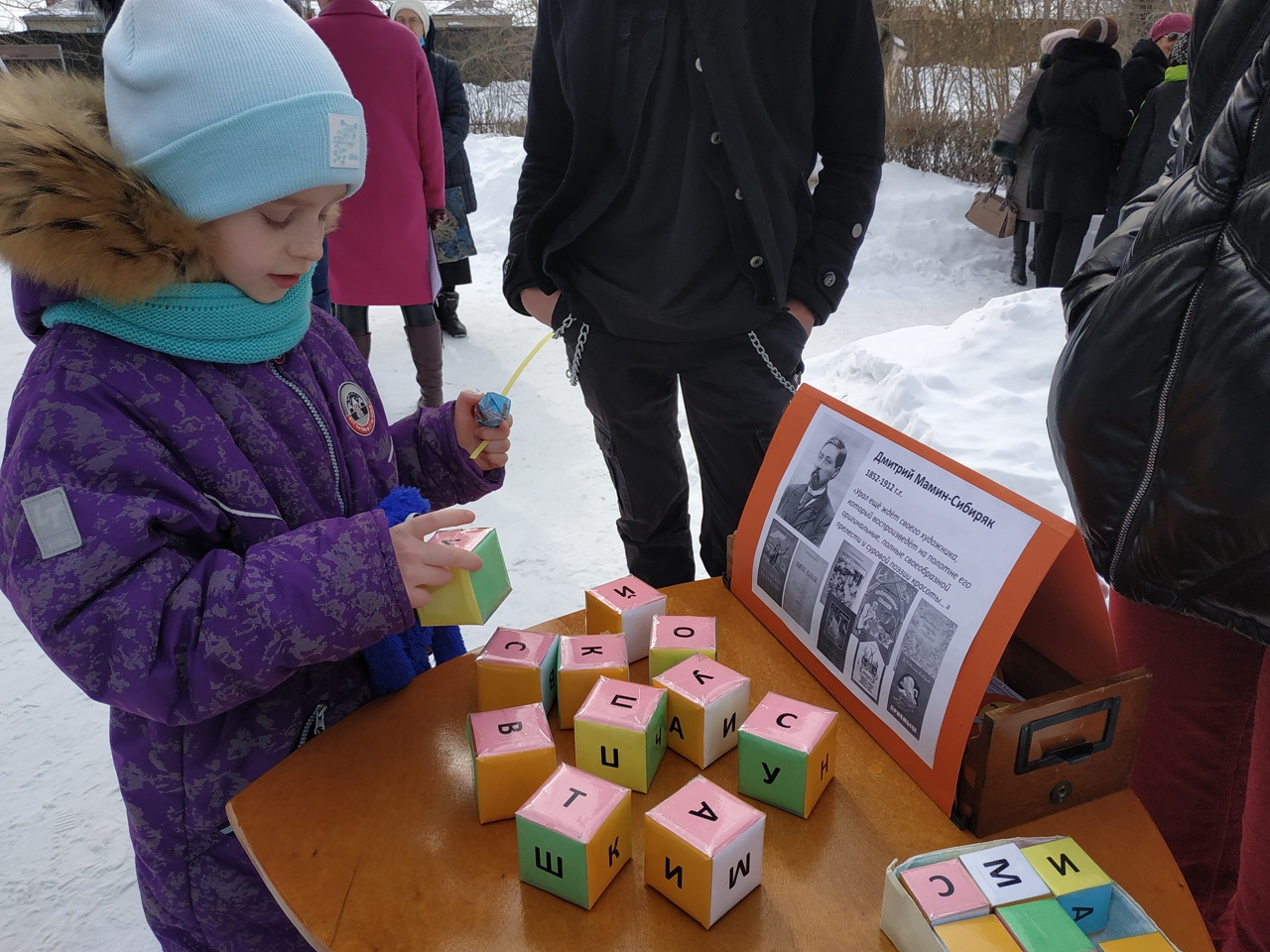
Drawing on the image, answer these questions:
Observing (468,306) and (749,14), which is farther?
(468,306)

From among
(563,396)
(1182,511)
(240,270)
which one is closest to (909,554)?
(1182,511)

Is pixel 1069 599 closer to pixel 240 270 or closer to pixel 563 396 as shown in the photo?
pixel 240 270

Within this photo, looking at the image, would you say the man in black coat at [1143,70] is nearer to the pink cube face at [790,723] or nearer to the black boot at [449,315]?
the black boot at [449,315]

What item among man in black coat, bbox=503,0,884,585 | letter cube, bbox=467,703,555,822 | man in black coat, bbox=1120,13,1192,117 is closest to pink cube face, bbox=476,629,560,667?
letter cube, bbox=467,703,555,822

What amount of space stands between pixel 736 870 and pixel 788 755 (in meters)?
0.12

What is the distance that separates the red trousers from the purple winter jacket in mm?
Answer: 968

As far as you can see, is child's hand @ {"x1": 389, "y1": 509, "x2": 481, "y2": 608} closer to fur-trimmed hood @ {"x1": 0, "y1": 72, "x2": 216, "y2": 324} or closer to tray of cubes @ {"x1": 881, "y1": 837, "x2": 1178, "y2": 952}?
fur-trimmed hood @ {"x1": 0, "y1": 72, "x2": 216, "y2": 324}

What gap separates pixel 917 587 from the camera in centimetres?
83

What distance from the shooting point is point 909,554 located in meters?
0.84

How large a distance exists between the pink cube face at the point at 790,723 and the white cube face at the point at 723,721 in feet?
0.12

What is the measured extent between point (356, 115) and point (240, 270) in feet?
0.79

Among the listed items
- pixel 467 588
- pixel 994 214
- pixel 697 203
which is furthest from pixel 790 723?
pixel 994 214

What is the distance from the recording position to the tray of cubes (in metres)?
0.62

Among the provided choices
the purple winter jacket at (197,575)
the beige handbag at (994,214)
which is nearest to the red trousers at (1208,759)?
the purple winter jacket at (197,575)
